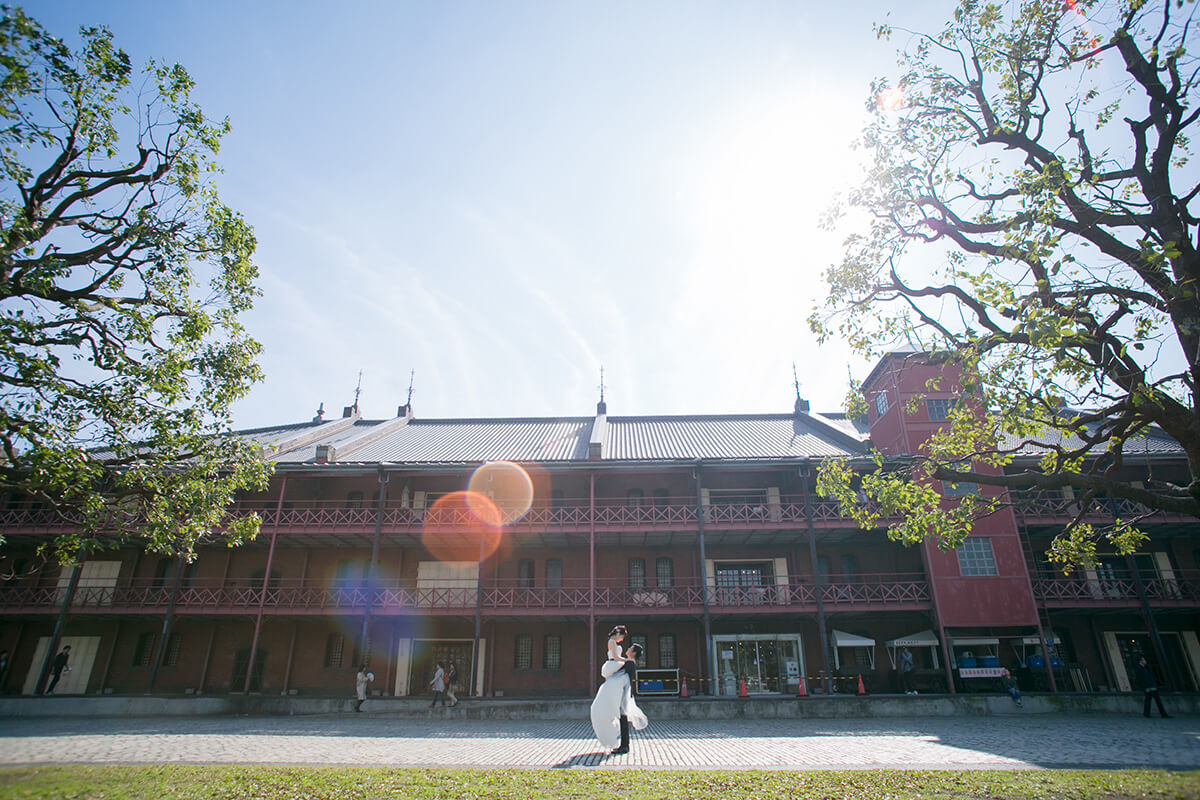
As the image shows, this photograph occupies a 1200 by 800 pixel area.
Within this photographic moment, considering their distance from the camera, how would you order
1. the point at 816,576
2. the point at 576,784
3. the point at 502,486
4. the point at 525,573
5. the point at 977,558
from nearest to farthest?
1. the point at 576,784
2. the point at 816,576
3. the point at 977,558
4. the point at 525,573
5. the point at 502,486

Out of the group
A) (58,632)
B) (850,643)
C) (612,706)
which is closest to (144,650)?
(58,632)

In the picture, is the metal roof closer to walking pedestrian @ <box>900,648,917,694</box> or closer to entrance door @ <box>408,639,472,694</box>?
walking pedestrian @ <box>900,648,917,694</box>

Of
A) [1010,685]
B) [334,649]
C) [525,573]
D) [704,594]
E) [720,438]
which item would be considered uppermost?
[720,438]

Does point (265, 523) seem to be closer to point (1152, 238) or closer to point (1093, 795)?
point (1093, 795)

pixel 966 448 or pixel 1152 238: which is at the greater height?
pixel 1152 238

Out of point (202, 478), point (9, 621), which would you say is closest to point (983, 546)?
point (202, 478)

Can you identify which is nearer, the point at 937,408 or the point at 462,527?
the point at 462,527

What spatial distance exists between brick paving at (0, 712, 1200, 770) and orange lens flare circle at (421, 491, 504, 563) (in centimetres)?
629

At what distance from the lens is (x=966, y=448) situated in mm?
10008

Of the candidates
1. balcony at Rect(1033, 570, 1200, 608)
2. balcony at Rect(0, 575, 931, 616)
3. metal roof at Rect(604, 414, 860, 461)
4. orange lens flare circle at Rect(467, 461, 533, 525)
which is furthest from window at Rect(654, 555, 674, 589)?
balcony at Rect(1033, 570, 1200, 608)

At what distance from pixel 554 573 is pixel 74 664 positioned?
676 inches

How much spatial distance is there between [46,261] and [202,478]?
4119 mm

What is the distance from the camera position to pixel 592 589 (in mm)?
18562

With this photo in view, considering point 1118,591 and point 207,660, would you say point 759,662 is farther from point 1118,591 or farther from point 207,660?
point 207,660
